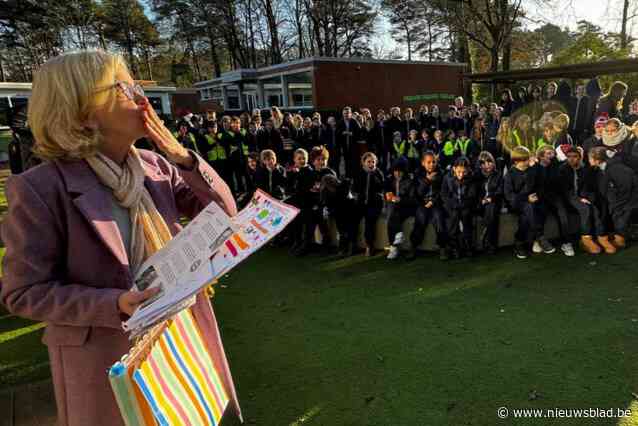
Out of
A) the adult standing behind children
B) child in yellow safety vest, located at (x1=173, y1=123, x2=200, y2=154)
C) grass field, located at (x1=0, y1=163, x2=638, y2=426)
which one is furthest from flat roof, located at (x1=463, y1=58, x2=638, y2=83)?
child in yellow safety vest, located at (x1=173, y1=123, x2=200, y2=154)

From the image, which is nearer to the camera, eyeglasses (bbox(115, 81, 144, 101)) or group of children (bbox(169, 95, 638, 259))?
eyeglasses (bbox(115, 81, 144, 101))

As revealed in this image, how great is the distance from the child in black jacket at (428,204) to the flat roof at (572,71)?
18.7 ft

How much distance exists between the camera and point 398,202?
17.9 feet

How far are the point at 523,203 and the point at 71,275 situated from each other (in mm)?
5119

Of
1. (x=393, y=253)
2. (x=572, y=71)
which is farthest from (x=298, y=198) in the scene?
(x=572, y=71)

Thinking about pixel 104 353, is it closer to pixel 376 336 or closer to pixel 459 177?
pixel 376 336

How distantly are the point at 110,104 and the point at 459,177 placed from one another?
4.59 metres

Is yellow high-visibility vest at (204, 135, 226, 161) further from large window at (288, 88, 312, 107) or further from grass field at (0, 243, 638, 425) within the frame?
large window at (288, 88, 312, 107)

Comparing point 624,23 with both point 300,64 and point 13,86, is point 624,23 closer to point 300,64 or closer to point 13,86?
point 300,64

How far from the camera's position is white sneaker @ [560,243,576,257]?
4728 millimetres

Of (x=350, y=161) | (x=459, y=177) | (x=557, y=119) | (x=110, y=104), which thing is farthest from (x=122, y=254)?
(x=350, y=161)

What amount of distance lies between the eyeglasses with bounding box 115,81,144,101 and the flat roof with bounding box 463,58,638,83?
32.0 feet

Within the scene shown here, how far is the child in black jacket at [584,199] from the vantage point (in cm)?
484

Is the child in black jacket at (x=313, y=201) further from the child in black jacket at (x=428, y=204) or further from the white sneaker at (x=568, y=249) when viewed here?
the white sneaker at (x=568, y=249)
